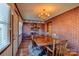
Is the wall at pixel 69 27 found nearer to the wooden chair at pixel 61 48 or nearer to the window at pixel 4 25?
the wooden chair at pixel 61 48

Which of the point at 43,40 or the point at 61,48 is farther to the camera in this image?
the point at 43,40

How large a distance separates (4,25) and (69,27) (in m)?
0.97

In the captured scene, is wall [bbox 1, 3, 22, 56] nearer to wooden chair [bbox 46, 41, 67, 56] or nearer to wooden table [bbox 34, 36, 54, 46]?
wooden table [bbox 34, 36, 54, 46]

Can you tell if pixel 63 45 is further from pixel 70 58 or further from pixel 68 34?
pixel 70 58

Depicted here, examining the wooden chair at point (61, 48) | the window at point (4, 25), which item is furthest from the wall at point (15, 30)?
the wooden chair at point (61, 48)

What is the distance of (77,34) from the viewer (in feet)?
6.30

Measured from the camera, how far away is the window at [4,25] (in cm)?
166

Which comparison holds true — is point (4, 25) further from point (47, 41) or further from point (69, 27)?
point (69, 27)

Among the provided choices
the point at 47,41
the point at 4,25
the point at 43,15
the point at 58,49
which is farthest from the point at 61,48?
the point at 4,25

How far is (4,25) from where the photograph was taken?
1.75 m

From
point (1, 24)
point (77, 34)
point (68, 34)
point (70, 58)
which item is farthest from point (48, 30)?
point (1, 24)

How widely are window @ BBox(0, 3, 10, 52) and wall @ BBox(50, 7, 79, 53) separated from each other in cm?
72

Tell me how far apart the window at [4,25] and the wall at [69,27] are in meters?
0.72

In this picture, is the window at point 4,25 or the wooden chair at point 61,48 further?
the wooden chair at point 61,48
